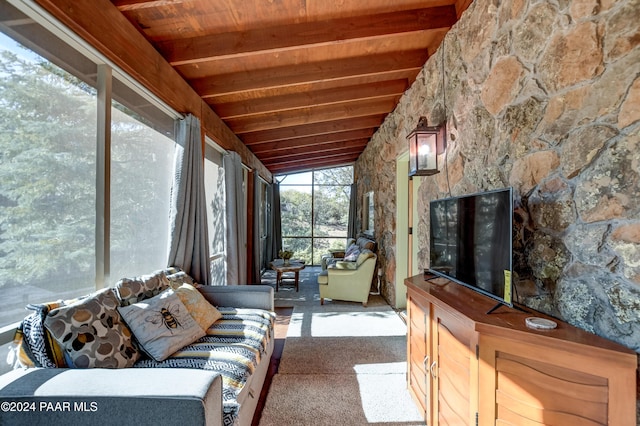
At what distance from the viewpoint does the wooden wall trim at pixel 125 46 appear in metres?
1.51

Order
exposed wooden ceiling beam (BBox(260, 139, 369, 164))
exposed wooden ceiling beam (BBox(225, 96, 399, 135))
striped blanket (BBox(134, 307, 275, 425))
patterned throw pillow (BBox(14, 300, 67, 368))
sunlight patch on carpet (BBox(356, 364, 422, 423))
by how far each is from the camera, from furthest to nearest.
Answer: exposed wooden ceiling beam (BBox(260, 139, 369, 164))
exposed wooden ceiling beam (BBox(225, 96, 399, 135))
sunlight patch on carpet (BBox(356, 364, 422, 423))
striped blanket (BBox(134, 307, 275, 425))
patterned throw pillow (BBox(14, 300, 67, 368))

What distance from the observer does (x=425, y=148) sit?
2.42 metres

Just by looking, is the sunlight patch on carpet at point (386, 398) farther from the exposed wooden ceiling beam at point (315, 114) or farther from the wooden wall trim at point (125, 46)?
the exposed wooden ceiling beam at point (315, 114)

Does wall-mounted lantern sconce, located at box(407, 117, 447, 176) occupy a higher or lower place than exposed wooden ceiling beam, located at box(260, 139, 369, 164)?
lower

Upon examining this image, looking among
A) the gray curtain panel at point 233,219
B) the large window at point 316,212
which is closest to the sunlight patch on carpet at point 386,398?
the gray curtain panel at point 233,219

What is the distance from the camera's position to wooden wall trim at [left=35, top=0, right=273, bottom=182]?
4.95 ft

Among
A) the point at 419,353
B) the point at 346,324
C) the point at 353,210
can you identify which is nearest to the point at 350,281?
the point at 346,324

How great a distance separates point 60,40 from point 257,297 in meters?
2.08

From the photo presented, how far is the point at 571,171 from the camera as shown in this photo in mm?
1258

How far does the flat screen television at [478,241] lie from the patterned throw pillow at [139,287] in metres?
1.95

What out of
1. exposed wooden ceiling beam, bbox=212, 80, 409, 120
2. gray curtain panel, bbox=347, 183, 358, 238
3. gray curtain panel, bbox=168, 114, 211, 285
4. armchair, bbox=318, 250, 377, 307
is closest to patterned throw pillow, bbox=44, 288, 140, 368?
gray curtain panel, bbox=168, 114, 211, 285

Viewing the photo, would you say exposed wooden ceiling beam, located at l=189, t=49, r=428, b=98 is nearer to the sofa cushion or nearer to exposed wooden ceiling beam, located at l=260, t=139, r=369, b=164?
the sofa cushion

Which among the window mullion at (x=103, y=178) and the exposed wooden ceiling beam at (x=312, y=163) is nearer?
the window mullion at (x=103, y=178)

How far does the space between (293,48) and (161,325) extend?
2.15 metres
